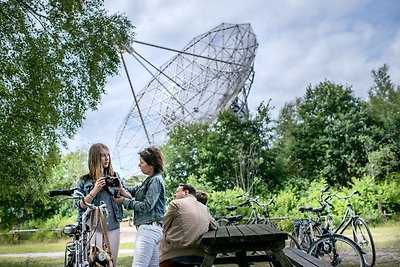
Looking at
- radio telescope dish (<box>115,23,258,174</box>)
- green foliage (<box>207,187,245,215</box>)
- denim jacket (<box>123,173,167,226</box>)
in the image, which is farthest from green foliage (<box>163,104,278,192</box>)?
denim jacket (<box>123,173,167,226</box>)

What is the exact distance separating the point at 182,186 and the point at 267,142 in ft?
57.0

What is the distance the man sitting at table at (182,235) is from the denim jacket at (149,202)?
134 mm

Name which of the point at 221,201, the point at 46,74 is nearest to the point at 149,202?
the point at 46,74

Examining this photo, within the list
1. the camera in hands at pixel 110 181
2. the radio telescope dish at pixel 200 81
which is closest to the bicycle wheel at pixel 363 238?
the camera in hands at pixel 110 181

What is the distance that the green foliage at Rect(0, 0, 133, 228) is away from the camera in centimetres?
719

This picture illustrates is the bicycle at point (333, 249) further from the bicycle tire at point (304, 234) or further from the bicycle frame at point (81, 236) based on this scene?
the bicycle frame at point (81, 236)

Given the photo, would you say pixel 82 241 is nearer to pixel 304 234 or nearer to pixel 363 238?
pixel 304 234

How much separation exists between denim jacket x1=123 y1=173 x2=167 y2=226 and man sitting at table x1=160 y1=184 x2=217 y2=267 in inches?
5.3

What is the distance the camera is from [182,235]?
129 inches

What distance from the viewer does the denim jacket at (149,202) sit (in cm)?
314

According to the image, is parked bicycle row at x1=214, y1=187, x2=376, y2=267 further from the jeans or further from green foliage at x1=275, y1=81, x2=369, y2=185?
green foliage at x1=275, y1=81, x2=369, y2=185

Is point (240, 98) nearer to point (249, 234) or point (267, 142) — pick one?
point (267, 142)

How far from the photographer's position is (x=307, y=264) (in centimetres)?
347

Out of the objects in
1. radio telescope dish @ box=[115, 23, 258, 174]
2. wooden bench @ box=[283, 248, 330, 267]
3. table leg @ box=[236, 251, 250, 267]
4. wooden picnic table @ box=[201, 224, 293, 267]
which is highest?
radio telescope dish @ box=[115, 23, 258, 174]
